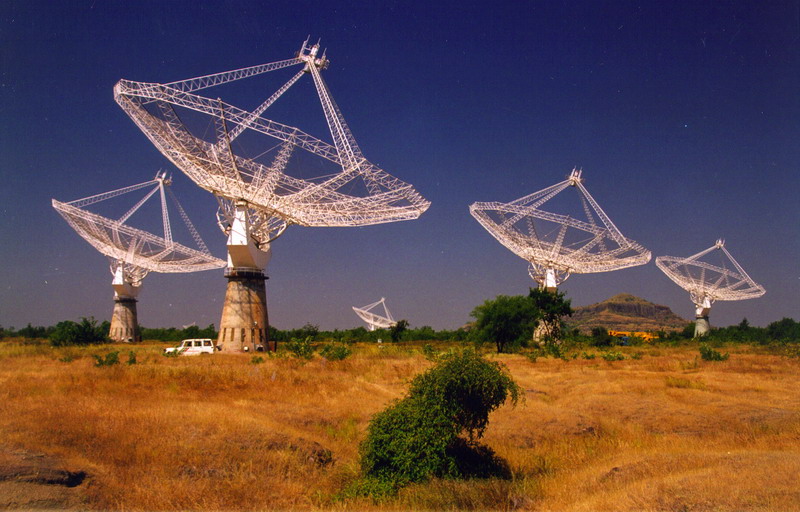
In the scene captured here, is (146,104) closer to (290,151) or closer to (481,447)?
(290,151)

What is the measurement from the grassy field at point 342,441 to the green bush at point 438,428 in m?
0.61

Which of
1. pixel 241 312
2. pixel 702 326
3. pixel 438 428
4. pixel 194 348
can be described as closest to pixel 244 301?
pixel 241 312

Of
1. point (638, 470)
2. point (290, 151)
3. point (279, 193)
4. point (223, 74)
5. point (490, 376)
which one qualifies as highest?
point (223, 74)

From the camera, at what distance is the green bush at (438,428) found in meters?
10.0

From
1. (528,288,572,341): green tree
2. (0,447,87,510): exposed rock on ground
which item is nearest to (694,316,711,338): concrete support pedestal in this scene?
(528,288,572,341): green tree

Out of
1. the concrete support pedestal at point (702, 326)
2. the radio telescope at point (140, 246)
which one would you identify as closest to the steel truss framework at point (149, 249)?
the radio telescope at point (140, 246)

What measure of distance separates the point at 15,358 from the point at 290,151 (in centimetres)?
1931

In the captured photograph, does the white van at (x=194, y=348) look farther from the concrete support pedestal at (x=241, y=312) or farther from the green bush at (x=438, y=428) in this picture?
the green bush at (x=438, y=428)

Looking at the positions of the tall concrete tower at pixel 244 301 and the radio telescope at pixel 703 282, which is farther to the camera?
the radio telescope at pixel 703 282

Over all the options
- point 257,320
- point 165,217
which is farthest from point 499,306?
point 165,217

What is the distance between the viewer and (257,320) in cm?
3934

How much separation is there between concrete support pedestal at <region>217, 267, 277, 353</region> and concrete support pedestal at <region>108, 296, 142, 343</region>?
33.8 m

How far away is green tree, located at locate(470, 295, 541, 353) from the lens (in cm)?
4734

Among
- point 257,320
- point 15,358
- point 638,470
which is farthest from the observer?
point 257,320
